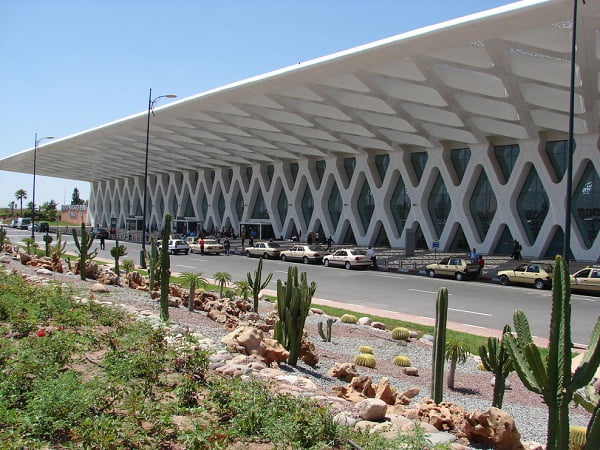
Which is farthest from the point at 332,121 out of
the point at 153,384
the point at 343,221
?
the point at 153,384

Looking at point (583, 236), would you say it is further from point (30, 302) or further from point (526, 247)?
point (30, 302)

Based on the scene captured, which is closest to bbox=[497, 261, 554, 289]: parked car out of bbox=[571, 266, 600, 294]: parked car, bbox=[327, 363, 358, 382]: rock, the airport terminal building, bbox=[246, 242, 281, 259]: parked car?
bbox=[571, 266, 600, 294]: parked car

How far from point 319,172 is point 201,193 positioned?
22.1 m

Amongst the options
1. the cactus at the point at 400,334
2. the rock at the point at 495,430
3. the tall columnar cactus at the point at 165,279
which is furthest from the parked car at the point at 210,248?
the rock at the point at 495,430

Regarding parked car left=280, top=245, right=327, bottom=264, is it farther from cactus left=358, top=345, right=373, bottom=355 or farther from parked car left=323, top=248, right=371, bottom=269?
cactus left=358, top=345, right=373, bottom=355

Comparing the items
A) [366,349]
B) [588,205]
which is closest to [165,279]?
[366,349]

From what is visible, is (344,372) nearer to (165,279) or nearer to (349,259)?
(165,279)

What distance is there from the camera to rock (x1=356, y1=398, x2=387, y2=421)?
5.85m

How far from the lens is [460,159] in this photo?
39.0 meters

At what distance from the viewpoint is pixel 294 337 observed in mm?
9016

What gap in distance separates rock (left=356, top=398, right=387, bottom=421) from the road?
9.23m

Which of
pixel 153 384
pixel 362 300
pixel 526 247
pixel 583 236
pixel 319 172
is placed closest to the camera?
pixel 153 384

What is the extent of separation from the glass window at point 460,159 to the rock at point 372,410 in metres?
34.7

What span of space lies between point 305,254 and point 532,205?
601 inches
